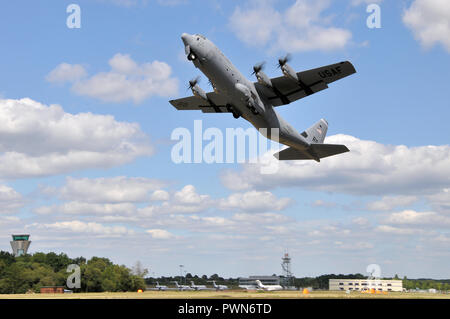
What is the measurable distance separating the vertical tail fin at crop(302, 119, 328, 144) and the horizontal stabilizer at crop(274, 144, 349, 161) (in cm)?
403

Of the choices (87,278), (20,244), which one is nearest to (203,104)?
(87,278)

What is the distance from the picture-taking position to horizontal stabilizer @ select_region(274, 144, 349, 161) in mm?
52875

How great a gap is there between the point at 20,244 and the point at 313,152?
151 metres

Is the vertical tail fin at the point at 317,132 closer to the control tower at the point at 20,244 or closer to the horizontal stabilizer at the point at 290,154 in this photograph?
the horizontal stabilizer at the point at 290,154

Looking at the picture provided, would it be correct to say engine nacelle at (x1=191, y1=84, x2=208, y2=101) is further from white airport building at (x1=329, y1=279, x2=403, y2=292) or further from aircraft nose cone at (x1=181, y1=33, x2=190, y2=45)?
white airport building at (x1=329, y1=279, x2=403, y2=292)

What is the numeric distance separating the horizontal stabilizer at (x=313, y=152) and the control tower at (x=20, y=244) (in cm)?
14640

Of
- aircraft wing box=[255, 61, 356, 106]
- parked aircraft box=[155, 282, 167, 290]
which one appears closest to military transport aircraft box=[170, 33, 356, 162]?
aircraft wing box=[255, 61, 356, 106]

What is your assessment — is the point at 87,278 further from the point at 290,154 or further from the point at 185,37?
the point at 185,37

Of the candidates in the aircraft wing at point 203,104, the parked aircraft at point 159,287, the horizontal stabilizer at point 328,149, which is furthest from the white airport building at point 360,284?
the aircraft wing at point 203,104

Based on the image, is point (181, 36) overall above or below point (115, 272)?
above
